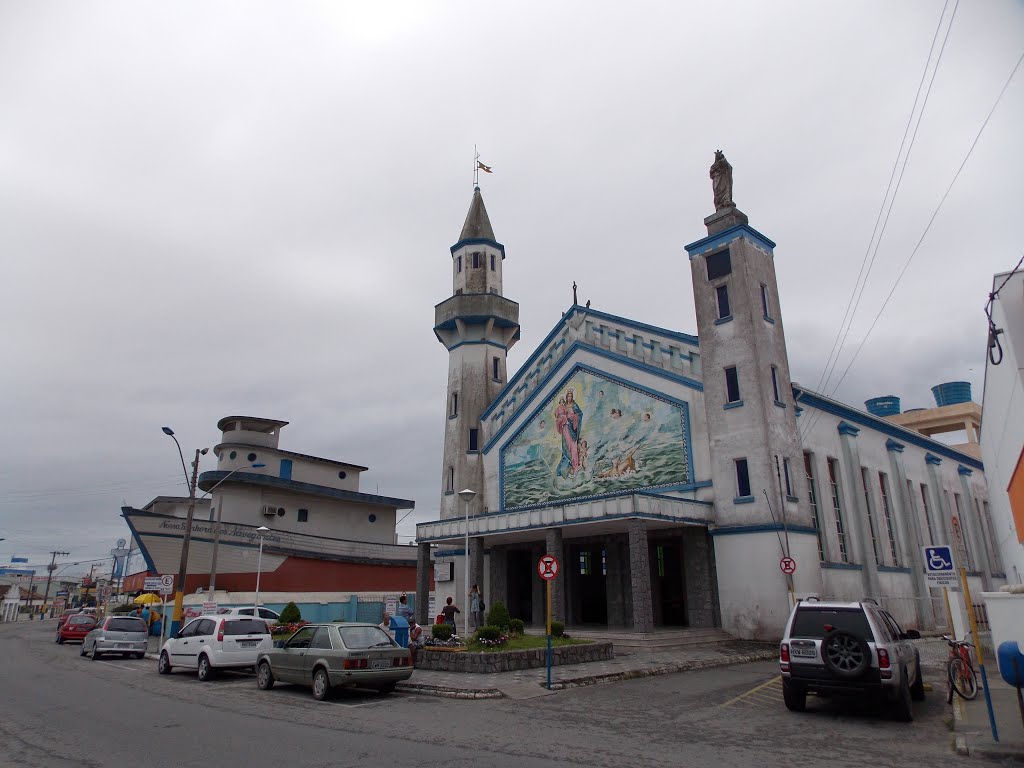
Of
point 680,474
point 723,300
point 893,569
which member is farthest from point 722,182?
point 893,569

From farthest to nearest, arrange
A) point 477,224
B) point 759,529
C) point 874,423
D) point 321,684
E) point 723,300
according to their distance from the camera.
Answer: point 477,224 → point 874,423 → point 723,300 → point 759,529 → point 321,684

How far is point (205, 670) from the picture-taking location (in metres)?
17.3

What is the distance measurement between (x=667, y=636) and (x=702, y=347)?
11.8 m

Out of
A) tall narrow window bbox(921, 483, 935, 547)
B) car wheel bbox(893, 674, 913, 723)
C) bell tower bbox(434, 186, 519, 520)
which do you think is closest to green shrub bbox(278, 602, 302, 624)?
bell tower bbox(434, 186, 519, 520)

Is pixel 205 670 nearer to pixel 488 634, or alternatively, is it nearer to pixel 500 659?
pixel 488 634

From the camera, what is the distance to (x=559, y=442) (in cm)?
3316

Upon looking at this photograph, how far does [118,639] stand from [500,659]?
1528 centimetres

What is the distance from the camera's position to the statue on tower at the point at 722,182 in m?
29.9

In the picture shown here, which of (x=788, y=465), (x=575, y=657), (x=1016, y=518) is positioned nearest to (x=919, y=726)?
(x=1016, y=518)

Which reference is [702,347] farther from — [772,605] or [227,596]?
[227,596]

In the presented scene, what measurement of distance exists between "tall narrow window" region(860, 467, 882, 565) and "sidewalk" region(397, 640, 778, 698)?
42.7 feet

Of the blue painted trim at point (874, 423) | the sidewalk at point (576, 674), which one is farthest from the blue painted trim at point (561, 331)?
the sidewalk at point (576, 674)

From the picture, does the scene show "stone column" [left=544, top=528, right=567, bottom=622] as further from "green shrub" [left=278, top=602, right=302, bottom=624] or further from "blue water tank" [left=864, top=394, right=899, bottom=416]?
"blue water tank" [left=864, top=394, right=899, bottom=416]

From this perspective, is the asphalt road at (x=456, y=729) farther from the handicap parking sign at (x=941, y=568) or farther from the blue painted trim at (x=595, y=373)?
the blue painted trim at (x=595, y=373)
